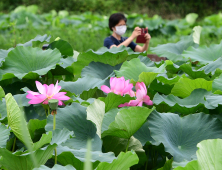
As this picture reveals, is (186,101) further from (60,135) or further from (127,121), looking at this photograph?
(60,135)

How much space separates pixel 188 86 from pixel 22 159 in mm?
643

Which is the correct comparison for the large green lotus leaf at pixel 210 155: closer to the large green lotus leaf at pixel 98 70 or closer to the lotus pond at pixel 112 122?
the lotus pond at pixel 112 122

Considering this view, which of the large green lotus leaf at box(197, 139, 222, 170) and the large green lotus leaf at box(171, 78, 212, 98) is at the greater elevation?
the large green lotus leaf at box(171, 78, 212, 98)

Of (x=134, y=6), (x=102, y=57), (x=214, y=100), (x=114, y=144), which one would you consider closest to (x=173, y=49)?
(x=102, y=57)

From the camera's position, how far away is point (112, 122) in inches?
28.1

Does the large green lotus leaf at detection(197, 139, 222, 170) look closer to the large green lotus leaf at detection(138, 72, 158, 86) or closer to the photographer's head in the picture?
the large green lotus leaf at detection(138, 72, 158, 86)

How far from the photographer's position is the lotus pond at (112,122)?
0.65m

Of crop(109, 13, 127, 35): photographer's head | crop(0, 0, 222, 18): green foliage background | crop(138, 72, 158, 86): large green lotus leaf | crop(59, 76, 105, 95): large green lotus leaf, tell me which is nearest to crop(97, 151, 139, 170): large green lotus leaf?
crop(138, 72, 158, 86): large green lotus leaf

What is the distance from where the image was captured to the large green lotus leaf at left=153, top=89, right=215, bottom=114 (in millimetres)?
893

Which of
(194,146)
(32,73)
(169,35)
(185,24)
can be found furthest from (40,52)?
(185,24)

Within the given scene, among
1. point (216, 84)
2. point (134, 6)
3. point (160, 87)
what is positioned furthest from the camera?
point (134, 6)

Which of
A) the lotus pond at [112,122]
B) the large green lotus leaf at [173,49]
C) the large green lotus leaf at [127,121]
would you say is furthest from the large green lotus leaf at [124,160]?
the large green lotus leaf at [173,49]

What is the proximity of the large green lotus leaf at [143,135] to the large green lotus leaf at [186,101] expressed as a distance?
12cm

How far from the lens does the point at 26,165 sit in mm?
664
